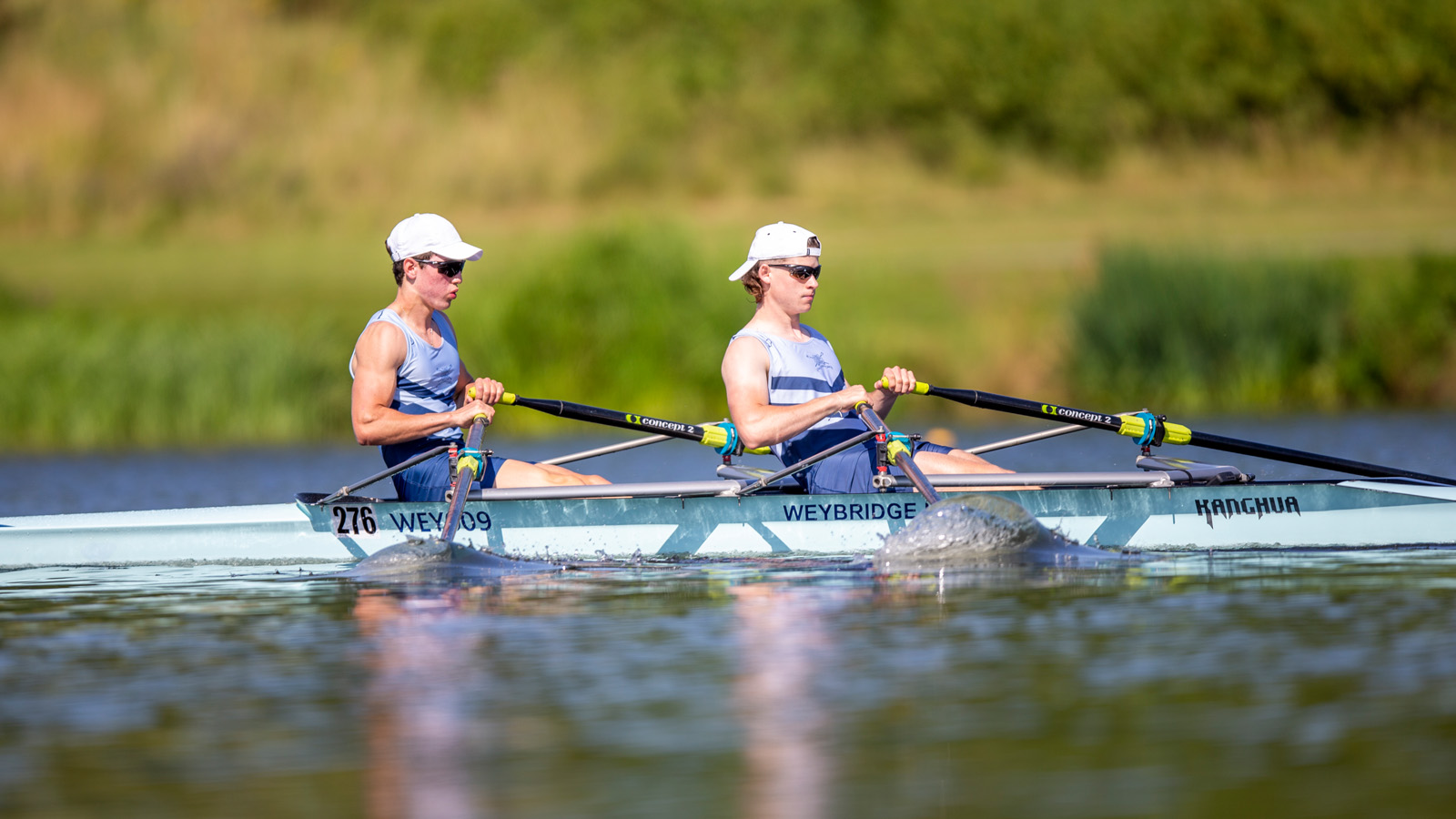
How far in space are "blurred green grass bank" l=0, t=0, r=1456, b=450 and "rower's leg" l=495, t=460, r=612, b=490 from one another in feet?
35.8

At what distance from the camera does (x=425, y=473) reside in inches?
408

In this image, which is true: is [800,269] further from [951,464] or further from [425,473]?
[425,473]

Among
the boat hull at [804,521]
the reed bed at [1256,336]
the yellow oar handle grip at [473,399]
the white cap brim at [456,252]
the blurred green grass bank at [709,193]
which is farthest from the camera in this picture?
the blurred green grass bank at [709,193]

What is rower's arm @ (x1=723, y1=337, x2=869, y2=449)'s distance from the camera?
9758 millimetres

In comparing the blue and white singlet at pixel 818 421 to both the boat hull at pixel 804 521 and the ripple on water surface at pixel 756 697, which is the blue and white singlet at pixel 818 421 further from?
the ripple on water surface at pixel 756 697

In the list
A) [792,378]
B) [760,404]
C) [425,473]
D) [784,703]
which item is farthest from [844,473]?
[784,703]

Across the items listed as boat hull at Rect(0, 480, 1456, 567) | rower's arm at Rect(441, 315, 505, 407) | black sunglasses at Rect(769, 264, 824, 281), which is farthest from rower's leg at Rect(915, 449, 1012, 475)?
rower's arm at Rect(441, 315, 505, 407)

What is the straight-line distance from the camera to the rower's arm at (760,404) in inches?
384

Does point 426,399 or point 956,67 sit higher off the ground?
point 956,67

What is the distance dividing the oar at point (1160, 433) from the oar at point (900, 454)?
0.65 meters

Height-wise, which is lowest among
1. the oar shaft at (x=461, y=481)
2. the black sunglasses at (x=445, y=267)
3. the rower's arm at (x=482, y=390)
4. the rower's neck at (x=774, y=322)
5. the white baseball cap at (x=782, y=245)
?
the oar shaft at (x=461, y=481)

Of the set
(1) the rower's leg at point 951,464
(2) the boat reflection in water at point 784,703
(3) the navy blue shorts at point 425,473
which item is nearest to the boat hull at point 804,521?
(3) the navy blue shorts at point 425,473

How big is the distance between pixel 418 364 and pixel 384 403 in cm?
26

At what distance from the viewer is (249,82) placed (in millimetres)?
51656
